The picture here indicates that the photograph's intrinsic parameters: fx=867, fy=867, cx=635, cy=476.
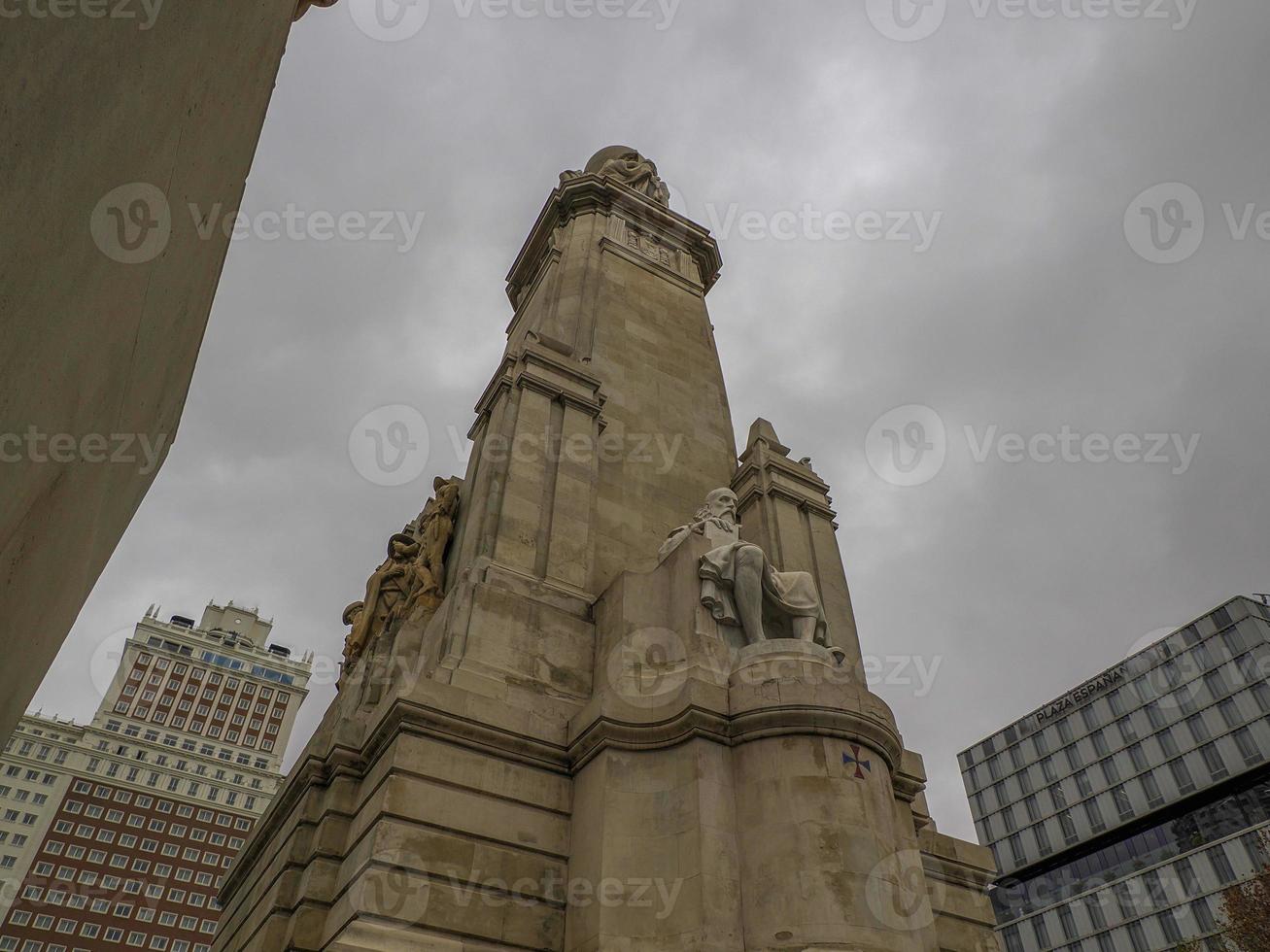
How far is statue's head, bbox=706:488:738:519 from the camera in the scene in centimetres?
1527

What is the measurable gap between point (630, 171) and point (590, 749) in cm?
2246

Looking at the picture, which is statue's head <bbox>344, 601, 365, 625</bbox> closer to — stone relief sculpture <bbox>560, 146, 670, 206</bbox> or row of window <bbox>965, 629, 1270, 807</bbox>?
stone relief sculpture <bbox>560, 146, 670, 206</bbox>

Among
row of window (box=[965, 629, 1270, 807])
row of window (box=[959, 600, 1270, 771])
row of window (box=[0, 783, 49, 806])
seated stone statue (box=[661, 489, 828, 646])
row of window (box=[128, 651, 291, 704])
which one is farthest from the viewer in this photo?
row of window (box=[128, 651, 291, 704])

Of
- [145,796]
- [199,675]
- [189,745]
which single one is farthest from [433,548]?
[199,675]

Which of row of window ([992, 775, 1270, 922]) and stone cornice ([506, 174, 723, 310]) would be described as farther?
row of window ([992, 775, 1270, 922])

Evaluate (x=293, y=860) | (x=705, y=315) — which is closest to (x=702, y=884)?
(x=293, y=860)

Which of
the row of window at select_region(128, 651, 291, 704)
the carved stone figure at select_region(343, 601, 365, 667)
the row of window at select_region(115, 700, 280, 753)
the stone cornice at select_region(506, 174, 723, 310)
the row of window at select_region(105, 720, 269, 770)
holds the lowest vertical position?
the carved stone figure at select_region(343, 601, 365, 667)

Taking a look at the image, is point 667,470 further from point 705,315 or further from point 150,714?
point 150,714

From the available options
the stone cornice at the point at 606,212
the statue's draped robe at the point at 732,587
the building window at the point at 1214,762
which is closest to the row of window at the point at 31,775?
the stone cornice at the point at 606,212

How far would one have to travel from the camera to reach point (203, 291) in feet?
23.6

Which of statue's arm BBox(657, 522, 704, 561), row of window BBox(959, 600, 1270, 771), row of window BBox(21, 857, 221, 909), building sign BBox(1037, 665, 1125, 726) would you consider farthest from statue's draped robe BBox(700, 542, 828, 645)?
row of window BBox(21, 857, 221, 909)

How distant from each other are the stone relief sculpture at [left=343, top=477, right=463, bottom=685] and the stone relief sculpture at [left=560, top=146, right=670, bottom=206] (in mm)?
14995

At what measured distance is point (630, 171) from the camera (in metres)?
29.3

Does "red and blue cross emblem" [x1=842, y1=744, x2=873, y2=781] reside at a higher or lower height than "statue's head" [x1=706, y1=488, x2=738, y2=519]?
lower
